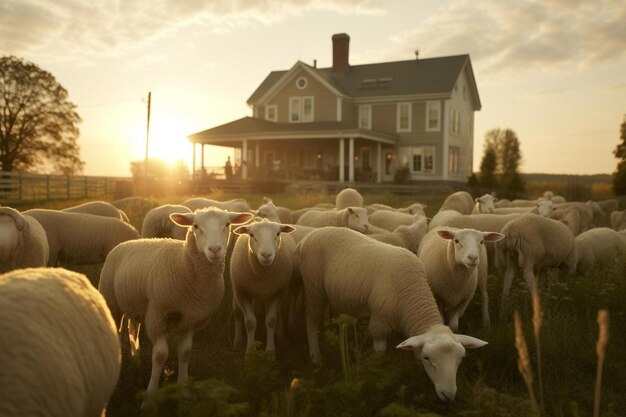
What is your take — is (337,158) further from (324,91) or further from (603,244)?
(603,244)

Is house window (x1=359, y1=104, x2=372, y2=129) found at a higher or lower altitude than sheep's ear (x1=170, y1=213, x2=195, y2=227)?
higher

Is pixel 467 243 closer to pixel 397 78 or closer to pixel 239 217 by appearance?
pixel 239 217

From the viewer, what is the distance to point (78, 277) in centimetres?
285

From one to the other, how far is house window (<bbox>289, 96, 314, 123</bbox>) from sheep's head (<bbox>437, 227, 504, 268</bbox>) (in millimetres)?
28109

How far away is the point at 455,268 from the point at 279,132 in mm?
24250

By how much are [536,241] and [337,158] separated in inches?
1009

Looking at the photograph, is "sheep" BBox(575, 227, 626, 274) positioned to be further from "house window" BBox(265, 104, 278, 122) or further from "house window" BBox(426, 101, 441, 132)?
"house window" BBox(265, 104, 278, 122)

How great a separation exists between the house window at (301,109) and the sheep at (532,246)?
26.3 m

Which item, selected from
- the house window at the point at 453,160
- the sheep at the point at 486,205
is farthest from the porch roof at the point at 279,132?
the sheep at the point at 486,205

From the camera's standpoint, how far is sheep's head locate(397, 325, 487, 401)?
373 centimetres

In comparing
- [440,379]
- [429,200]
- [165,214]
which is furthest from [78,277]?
[429,200]

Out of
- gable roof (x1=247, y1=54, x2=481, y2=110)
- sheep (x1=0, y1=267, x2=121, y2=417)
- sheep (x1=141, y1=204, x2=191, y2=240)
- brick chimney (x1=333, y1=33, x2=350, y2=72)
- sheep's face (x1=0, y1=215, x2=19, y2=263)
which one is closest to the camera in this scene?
sheep (x1=0, y1=267, x2=121, y2=417)

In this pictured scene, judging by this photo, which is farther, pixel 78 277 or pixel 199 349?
pixel 199 349

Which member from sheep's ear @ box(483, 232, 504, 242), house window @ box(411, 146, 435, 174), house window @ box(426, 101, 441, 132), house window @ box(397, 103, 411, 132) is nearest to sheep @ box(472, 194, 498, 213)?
sheep's ear @ box(483, 232, 504, 242)
